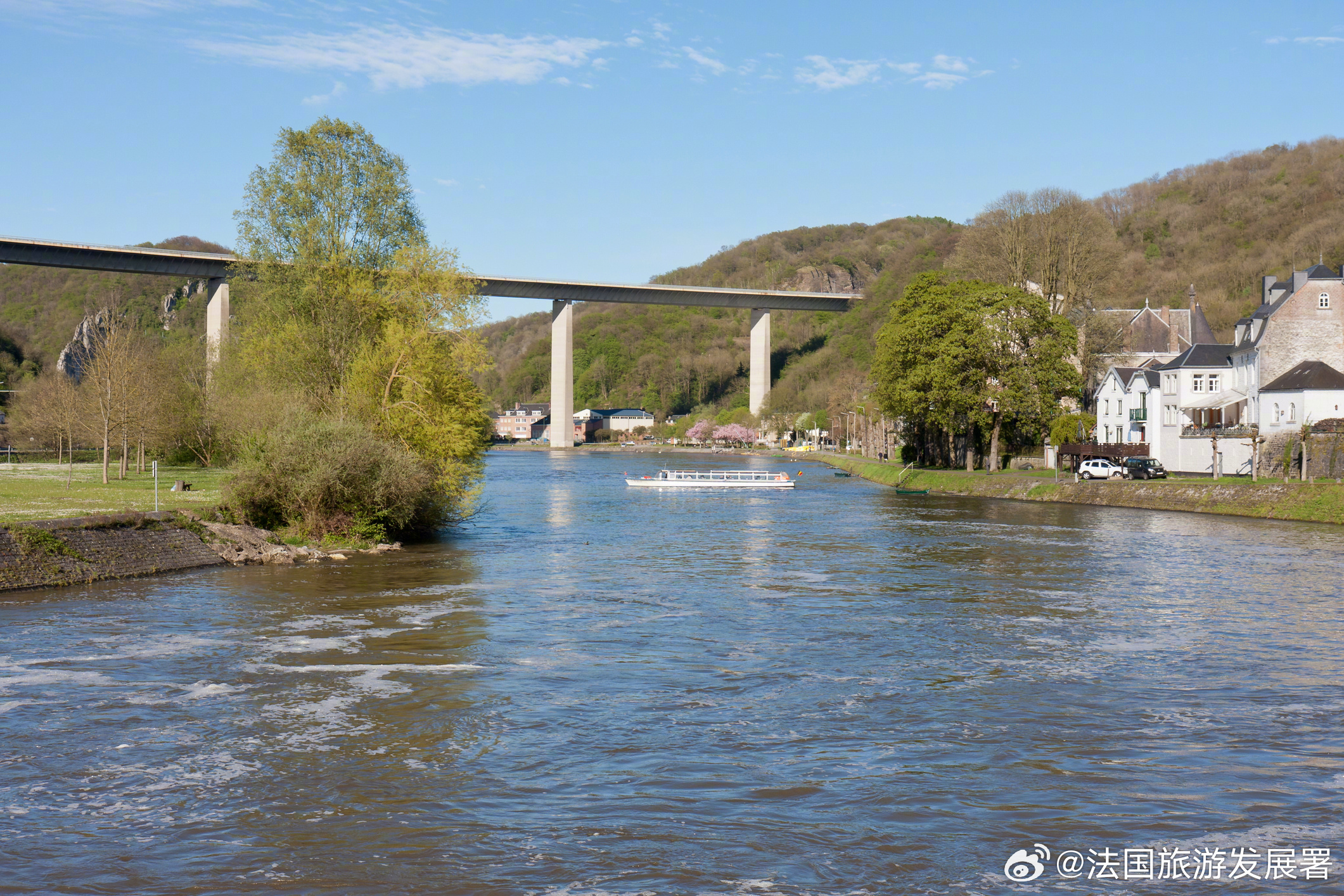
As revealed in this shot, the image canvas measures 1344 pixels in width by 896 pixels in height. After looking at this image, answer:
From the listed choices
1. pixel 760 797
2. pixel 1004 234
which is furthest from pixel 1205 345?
pixel 760 797

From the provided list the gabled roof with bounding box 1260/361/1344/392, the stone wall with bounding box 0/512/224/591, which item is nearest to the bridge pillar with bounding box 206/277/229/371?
the stone wall with bounding box 0/512/224/591

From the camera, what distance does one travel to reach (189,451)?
60250 millimetres

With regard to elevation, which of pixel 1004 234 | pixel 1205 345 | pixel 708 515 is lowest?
pixel 708 515

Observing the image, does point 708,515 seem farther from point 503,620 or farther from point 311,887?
point 311,887

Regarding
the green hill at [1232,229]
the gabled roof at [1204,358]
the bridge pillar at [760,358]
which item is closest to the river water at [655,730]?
the gabled roof at [1204,358]

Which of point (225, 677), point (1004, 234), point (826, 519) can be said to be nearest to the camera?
point (225, 677)

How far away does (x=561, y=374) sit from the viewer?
175 m

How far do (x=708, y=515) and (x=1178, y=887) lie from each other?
44462mm

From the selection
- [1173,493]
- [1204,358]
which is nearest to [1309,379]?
[1204,358]

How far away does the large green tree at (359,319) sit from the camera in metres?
36.1

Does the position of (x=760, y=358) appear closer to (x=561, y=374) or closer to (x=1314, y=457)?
(x=561, y=374)

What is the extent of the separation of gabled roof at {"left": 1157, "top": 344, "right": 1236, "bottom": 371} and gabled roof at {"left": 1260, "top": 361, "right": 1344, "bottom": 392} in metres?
5.64

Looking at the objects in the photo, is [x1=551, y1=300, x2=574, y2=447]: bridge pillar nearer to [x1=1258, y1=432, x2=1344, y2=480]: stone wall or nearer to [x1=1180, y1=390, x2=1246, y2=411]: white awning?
[x1=1180, y1=390, x2=1246, y2=411]: white awning

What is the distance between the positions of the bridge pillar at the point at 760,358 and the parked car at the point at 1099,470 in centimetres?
12075
